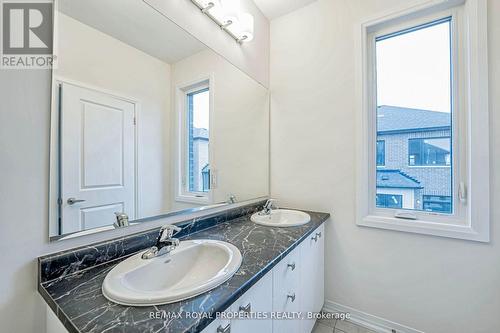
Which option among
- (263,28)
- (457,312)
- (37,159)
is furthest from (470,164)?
(37,159)

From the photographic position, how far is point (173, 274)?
2.98 feet

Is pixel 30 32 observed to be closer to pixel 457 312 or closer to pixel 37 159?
pixel 37 159

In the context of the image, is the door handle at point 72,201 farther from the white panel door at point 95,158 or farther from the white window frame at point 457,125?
the white window frame at point 457,125

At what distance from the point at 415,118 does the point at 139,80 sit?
1770mm

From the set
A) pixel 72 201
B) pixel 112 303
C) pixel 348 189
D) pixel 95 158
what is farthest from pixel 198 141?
pixel 348 189

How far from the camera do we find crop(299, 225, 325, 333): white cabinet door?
1.27m

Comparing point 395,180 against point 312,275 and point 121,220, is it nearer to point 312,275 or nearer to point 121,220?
point 312,275

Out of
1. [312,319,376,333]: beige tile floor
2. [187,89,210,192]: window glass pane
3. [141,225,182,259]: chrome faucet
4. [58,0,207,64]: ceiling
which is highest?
[58,0,207,64]: ceiling

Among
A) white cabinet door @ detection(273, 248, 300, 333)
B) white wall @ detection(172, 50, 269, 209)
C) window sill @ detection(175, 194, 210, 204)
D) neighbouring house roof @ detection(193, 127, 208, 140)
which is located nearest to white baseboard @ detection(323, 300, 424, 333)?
white cabinet door @ detection(273, 248, 300, 333)

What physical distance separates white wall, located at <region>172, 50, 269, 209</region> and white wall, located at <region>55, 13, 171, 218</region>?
0.09m

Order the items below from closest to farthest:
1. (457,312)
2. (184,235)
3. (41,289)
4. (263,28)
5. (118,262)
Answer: (41,289) → (118,262) → (184,235) → (457,312) → (263,28)

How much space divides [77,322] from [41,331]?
1.17 ft

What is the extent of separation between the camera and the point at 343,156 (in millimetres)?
1623

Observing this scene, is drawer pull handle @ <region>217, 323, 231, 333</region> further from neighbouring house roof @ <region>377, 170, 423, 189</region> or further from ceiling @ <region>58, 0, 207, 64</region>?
neighbouring house roof @ <region>377, 170, 423, 189</region>
